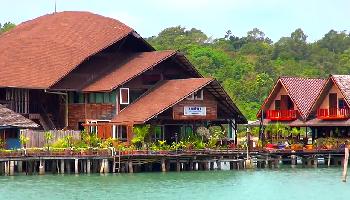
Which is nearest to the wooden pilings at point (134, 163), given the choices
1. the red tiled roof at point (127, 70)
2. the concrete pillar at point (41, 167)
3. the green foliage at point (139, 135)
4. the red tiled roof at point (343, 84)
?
the concrete pillar at point (41, 167)

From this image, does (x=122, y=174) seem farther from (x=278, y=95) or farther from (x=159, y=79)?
(x=278, y=95)

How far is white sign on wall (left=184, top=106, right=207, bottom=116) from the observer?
237 feet

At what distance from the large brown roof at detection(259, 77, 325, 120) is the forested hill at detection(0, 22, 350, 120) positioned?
30301 millimetres

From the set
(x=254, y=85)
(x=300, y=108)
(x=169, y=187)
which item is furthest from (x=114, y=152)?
(x=254, y=85)

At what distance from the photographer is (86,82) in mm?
77250

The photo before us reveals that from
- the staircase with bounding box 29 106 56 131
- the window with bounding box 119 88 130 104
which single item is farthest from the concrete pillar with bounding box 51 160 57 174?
the staircase with bounding box 29 106 56 131

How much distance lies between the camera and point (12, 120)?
70.2 m

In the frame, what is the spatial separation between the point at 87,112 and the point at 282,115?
49.3ft

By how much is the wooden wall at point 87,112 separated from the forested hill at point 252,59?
1505 inches

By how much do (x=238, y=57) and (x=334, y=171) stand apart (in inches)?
2932

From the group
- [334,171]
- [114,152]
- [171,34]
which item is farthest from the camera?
[171,34]

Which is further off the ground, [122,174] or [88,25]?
[88,25]

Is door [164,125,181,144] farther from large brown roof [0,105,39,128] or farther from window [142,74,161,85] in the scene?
large brown roof [0,105,39,128]

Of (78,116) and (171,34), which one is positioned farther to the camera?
(171,34)
